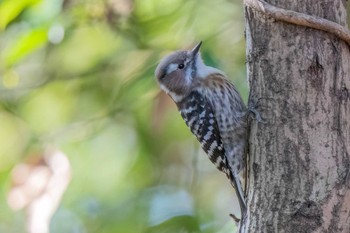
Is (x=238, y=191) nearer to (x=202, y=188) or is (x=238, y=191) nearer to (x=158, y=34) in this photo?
(x=158, y=34)

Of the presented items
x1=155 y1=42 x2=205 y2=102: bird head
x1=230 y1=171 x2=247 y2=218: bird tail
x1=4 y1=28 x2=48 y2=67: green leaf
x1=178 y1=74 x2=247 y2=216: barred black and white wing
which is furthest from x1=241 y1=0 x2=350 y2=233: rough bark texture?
x1=4 y1=28 x2=48 y2=67: green leaf

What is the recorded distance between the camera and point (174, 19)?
3.82m

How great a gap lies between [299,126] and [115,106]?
1.57 meters

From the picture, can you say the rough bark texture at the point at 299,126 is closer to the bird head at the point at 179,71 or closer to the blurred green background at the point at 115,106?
the blurred green background at the point at 115,106

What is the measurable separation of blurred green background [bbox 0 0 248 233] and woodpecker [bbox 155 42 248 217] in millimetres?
88

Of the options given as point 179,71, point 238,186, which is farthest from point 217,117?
point 238,186

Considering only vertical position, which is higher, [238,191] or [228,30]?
[228,30]

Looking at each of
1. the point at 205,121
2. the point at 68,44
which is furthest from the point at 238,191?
the point at 68,44

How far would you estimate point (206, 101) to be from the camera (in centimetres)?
370

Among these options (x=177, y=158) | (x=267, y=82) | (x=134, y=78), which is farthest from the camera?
(x=177, y=158)

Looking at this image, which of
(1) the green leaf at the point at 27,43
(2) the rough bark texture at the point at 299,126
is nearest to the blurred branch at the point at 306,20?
(2) the rough bark texture at the point at 299,126

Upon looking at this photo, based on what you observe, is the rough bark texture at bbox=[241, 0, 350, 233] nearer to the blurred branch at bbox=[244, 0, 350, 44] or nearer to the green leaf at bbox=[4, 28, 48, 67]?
the blurred branch at bbox=[244, 0, 350, 44]

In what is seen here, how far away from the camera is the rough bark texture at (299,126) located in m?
2.56

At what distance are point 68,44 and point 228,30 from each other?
0.87m
